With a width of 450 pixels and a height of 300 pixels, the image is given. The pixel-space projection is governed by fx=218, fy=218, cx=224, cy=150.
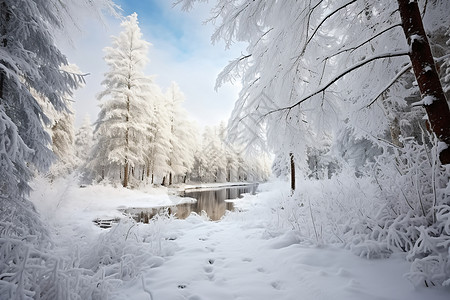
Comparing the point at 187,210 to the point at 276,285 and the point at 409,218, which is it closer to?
the point at 276,285

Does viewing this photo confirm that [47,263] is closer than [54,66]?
Yes

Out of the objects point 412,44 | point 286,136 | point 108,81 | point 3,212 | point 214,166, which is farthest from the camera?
point 214,166

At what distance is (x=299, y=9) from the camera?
3.14 m

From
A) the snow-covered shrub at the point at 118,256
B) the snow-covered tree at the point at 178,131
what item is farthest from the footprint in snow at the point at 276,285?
the snow-covered tree at the point at 178,131

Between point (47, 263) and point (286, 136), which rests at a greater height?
point (286, 136)

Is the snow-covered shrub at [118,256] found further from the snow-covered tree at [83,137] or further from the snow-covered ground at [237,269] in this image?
the snow-covered tree at [83,137]

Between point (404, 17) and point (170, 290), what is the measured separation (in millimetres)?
4325

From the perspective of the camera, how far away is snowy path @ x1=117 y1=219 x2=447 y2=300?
2.32 metres

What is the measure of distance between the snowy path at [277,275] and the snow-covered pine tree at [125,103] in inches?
577

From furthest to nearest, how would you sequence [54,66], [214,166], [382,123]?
1. [214,166]
2. [382,123]
3. [54,66]

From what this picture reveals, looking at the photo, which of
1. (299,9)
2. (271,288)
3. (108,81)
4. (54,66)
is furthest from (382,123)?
(108,81)

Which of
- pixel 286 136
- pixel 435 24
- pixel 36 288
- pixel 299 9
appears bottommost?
pixel 36 288

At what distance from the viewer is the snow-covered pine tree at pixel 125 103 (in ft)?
55.1

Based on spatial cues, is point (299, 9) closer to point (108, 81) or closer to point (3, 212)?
point (3, 212)
